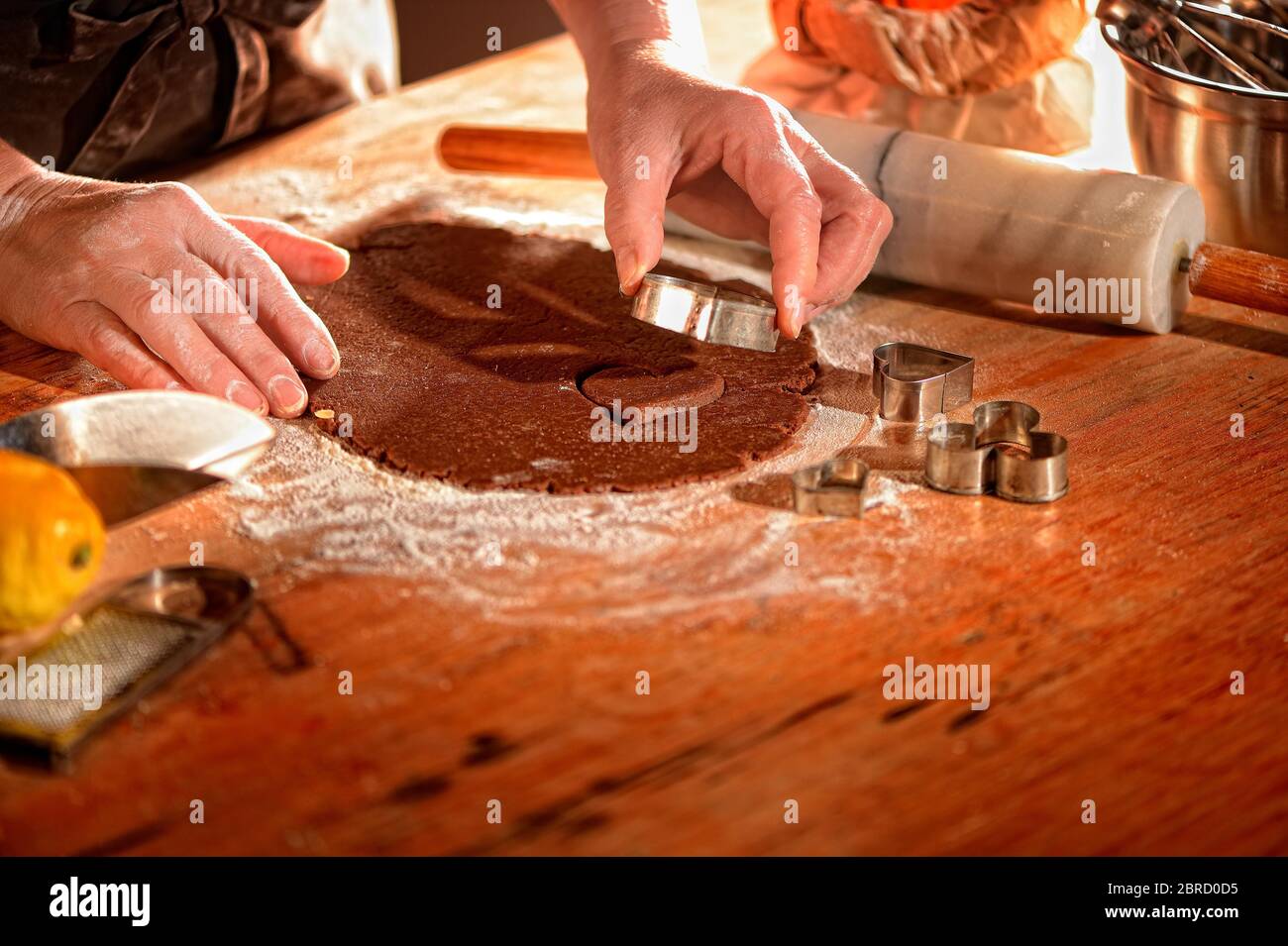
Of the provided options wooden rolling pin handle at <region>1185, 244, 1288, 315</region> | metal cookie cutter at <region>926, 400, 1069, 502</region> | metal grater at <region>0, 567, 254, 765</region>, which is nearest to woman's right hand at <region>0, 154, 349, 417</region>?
metal grater at <region>0, 567, 254, 765</region>

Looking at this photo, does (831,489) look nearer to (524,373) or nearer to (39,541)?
(524,373)

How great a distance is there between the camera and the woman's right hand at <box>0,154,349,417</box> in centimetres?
152

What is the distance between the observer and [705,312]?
5.33 feet

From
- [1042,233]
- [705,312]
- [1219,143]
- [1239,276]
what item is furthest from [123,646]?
[1219,143]

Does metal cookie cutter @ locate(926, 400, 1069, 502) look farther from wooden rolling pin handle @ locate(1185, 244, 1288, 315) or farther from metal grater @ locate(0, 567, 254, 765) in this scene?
metal grater @ locate(0, 567, 254, 765)

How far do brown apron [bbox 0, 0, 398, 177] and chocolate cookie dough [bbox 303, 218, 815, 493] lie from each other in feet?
1.59

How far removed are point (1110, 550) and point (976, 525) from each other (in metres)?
0.13

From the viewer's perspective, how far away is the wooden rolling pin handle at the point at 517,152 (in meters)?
2.14

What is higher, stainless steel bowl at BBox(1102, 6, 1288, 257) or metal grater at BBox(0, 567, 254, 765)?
stainless steel bowl at BBox(1102, 6, 1288, 257)

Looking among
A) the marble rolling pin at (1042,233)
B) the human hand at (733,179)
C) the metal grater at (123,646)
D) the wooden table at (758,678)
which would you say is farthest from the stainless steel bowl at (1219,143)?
the metal grater at (123,646)

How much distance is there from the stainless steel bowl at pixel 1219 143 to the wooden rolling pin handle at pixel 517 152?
81 cm

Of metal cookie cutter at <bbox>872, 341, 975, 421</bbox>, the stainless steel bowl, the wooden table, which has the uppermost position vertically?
the stainless steel bowl

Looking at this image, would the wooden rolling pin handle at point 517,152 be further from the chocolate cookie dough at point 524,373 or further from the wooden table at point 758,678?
the wooden table at point 758,678

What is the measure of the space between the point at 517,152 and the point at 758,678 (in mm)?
1305
